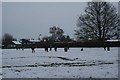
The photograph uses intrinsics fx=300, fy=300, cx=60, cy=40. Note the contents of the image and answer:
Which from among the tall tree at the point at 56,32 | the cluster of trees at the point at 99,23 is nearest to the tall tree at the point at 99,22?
the cluster of trees at the point at 99,23

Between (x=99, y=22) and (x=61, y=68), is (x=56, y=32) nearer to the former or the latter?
(x=99, y=22)

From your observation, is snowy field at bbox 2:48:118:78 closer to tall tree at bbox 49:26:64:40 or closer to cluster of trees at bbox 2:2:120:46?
cluster of trees at bbox 2:2:120:46

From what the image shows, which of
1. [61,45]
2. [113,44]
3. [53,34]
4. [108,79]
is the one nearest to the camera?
[108,79]

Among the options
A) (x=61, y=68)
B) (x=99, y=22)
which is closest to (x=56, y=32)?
(x=99, y=22)

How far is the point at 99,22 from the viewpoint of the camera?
5919 centimetres

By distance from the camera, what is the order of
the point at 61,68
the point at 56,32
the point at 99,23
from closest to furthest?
the point at 61,68
the point at 99,23
the point at 56,32

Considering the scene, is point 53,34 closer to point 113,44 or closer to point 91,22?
point 91,22

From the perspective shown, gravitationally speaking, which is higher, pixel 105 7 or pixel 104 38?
pixel 105 7

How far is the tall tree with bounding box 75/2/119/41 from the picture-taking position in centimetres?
5816

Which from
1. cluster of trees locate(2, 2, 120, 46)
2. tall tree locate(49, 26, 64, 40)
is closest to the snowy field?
cluster of trees locate(2, 2, 120, 46)

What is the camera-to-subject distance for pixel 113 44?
50906mm

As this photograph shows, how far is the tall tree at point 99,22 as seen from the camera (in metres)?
58.2

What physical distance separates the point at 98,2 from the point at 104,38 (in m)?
8.23

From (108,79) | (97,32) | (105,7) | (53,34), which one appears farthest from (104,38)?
(53,34)
